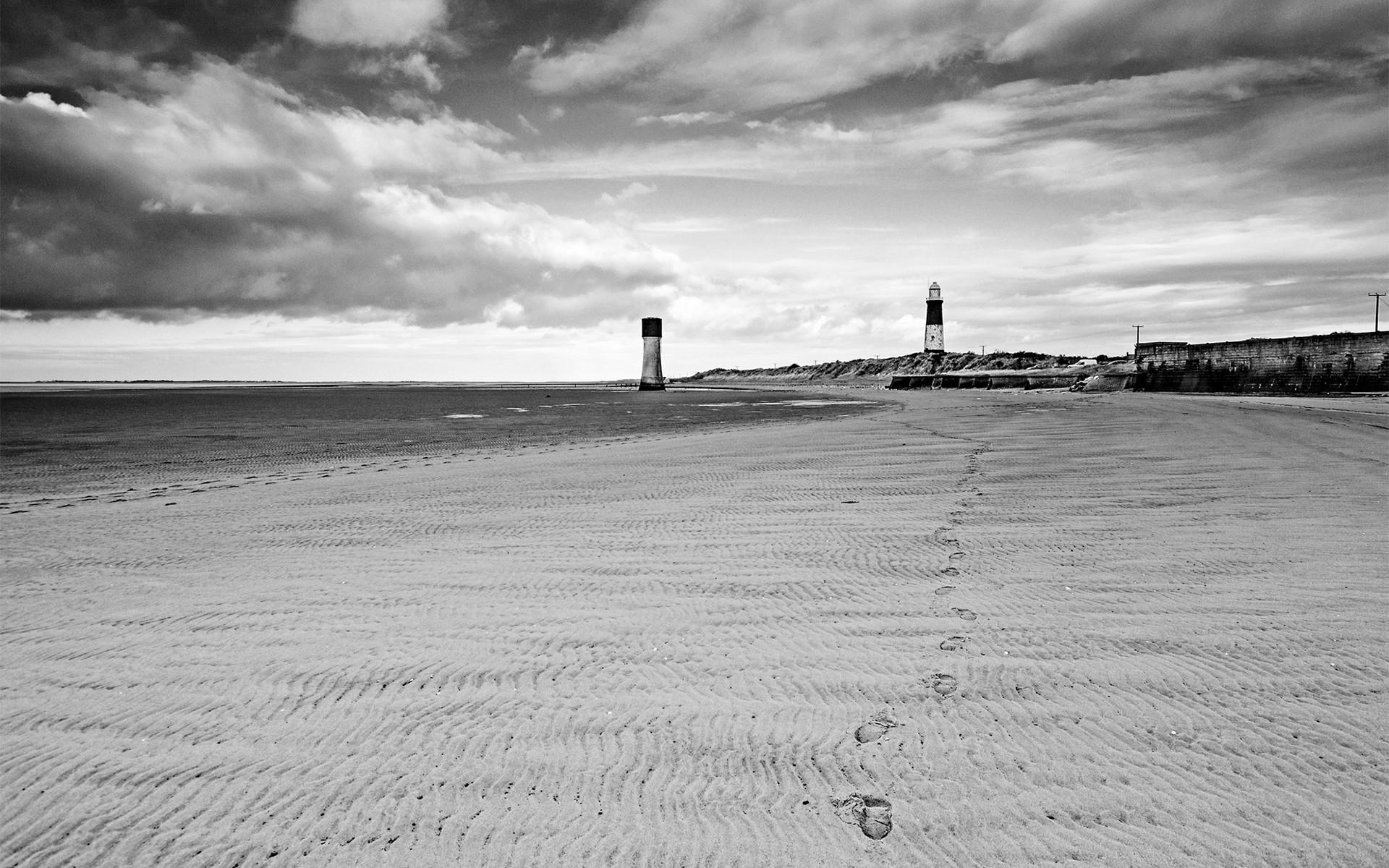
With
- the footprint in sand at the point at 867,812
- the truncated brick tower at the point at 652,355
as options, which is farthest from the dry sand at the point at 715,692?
the truncated brick tower at the point at 652,355

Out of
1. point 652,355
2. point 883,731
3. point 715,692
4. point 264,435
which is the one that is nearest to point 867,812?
point 883,731

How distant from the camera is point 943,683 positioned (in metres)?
3.33

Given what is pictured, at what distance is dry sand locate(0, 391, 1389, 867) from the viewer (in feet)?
7.81

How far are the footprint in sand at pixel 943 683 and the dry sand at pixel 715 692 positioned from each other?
0.06 m

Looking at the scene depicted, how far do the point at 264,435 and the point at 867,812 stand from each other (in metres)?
22.4

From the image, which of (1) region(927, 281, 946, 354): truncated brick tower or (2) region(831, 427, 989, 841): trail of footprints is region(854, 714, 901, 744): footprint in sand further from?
(1) region(927, 281, 946, 354): truncated brick tower

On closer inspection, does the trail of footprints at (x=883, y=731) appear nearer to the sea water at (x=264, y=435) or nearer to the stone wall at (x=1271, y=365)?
the sea water at (x=264, y=435)

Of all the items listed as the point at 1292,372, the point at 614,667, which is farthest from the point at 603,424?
the point at 1292,372

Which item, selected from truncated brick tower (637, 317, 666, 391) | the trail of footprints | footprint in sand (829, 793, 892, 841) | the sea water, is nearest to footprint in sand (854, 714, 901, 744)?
the trail of footprints

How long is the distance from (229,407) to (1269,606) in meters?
43.6

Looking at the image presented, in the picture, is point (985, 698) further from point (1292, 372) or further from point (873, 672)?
point (1292, 372)

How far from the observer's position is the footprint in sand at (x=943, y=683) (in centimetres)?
325

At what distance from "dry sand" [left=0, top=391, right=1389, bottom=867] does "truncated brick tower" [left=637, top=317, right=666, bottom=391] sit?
63.4 m

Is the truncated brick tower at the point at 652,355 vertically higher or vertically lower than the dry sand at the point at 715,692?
higher
